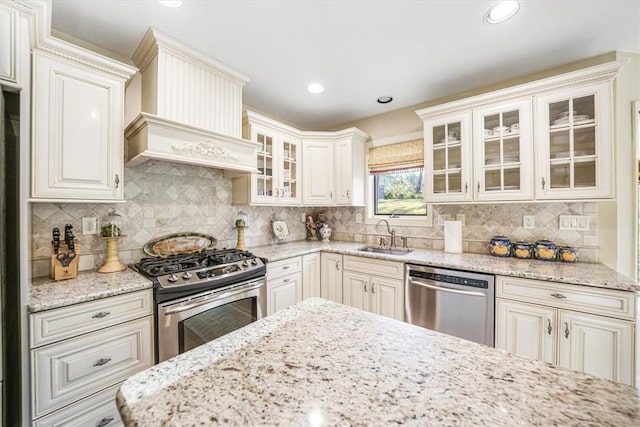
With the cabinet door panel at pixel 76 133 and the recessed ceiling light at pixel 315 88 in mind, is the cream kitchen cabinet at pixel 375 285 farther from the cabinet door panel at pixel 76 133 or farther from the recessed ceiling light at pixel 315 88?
the cabinet door panel at pixel 76 133

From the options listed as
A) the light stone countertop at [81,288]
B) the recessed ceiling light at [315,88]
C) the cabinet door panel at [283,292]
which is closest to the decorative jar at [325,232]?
the cabinet door panel at [283,292]

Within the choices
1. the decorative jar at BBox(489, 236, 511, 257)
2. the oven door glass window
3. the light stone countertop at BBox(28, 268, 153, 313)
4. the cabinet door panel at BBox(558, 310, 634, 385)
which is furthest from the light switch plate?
the light stone countertop at BBox(28, 268, 153, 313)

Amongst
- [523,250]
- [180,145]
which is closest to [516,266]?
[523,250]

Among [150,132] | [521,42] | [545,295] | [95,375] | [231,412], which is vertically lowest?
[95,375]

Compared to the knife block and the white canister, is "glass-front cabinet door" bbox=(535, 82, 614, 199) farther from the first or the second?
the knife block

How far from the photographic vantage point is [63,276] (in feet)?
5.27

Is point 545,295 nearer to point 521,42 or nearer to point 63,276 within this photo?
point 521,42

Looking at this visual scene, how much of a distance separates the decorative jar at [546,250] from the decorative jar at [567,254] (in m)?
0.03

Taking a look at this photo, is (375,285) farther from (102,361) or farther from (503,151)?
(102,361)

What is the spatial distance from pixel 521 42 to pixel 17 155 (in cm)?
306

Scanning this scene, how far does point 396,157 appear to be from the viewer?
3.11 m

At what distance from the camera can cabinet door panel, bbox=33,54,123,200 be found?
146 cm

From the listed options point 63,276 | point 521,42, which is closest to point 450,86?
point 521,42

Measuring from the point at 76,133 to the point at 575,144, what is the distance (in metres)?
3.47
